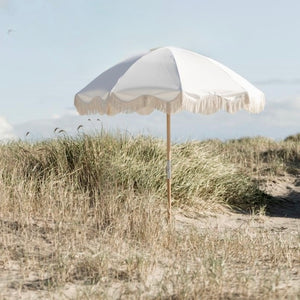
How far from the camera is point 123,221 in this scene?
7.44m

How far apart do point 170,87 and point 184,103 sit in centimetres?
27

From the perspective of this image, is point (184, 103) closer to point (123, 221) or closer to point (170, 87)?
point (170, 87)

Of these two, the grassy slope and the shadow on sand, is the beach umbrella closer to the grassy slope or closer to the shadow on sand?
the grassy slope

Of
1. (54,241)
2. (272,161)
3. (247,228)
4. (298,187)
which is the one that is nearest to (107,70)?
(54,241)

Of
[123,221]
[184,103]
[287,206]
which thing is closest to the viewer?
[184,103]

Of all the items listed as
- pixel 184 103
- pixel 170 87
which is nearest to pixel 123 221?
pixel 184 103

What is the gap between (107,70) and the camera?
26.1ft

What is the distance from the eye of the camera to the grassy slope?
548 centimetres

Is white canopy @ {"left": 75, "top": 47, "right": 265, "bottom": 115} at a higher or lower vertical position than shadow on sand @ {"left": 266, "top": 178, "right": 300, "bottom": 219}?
higher

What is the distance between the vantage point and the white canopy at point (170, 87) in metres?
6.91

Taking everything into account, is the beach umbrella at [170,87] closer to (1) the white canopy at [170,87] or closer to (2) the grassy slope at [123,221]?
(1) the white canopy at [170,87]

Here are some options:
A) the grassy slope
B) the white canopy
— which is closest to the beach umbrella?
the white canopy

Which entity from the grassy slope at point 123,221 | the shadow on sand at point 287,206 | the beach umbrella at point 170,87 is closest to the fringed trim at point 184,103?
the beach umbrella at point 170,87

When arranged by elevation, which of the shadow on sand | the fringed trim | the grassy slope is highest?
the fringed trim
